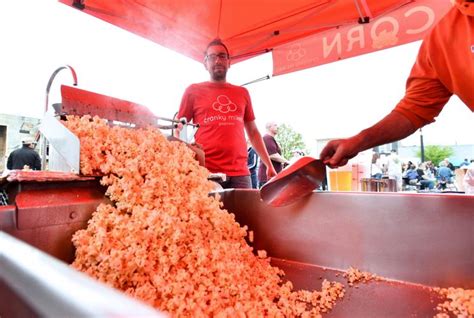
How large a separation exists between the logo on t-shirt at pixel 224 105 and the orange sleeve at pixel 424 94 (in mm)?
938

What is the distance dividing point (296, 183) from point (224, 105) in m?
0.86

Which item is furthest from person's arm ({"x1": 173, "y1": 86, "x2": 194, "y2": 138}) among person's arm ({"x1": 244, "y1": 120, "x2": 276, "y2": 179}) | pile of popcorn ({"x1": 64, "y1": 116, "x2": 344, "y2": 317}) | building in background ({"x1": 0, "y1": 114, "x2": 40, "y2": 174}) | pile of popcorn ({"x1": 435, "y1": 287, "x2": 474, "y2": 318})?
building in background ({"x1": 0, "y1": 114, "x2": 40, "y2": 174})

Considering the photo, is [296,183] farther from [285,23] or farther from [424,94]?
[285,23]

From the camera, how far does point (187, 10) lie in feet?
6.81

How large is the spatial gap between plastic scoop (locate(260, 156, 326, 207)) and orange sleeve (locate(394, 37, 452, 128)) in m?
0.38

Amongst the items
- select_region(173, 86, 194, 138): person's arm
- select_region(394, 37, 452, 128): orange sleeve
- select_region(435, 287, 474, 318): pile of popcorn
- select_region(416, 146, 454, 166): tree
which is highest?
select_region(416, 146, 454, 166): tree

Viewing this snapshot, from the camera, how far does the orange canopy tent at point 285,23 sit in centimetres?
191

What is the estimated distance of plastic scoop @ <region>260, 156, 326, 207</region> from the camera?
102 cm

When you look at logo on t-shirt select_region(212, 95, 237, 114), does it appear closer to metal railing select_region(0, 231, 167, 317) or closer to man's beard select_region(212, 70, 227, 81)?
man's beard select_region(212, 70, 227, 81)

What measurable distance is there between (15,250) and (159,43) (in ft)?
7.18

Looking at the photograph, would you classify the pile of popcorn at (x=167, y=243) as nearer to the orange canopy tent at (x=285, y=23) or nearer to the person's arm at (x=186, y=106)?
the person's arm at (x=186, y=106)

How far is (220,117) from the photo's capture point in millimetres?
1687

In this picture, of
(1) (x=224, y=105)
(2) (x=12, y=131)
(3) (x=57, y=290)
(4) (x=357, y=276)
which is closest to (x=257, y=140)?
(1) (x=224, y=105)

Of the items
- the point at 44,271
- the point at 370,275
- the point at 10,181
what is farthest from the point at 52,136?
the point at 370,275
